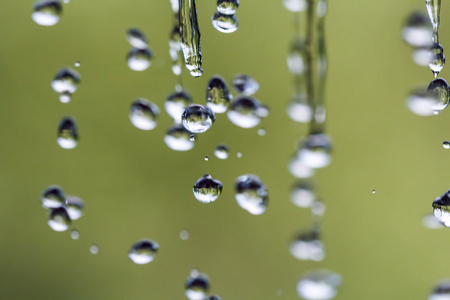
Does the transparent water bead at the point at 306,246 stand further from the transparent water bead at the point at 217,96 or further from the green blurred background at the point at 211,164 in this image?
the green blurred background at the point at 211,164

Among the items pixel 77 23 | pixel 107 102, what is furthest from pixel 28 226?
pixel 77 23

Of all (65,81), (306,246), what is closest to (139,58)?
(65,81)

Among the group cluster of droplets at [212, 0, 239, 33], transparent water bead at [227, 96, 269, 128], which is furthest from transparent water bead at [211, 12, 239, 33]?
transparent water bead at [227, 96, 269, 128]

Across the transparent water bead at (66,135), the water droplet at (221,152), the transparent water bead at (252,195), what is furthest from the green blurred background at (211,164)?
the transparent water bead at (252,195)

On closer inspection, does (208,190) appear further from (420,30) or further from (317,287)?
(420,30)

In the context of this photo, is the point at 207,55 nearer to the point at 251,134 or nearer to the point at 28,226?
the point at 251,134
